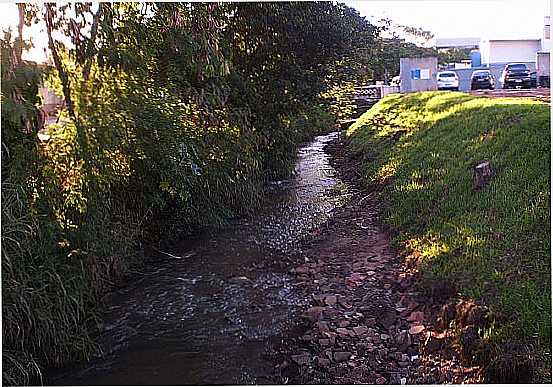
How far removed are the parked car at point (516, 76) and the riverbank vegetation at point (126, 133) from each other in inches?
65.5

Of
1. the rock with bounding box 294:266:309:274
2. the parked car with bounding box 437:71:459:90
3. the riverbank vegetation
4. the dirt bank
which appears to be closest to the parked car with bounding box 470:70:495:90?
the parked car with bounding box 437:71:459:90

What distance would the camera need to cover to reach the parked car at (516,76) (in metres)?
6.11

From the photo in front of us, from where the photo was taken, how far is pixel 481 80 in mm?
10859

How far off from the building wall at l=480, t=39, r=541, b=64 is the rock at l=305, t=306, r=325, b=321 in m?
2.09

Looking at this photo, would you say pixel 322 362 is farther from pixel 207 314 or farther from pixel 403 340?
pixel 207 314

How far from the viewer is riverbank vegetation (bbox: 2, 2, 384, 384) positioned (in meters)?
2.84

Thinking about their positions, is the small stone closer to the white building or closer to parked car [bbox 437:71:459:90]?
the white building

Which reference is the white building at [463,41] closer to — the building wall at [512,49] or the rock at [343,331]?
the building wall at [512,49]

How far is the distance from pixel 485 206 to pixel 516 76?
4.00 m

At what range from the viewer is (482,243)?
3.72 m

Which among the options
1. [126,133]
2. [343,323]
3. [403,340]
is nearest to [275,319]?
[343,323]

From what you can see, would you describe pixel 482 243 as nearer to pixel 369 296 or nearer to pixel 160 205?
pixel 369 296

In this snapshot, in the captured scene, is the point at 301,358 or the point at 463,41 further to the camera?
the point at 463,41

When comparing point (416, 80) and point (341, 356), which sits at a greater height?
point (416, 80)
